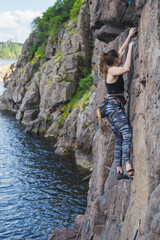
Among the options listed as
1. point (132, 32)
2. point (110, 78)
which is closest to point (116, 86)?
point (110, 78)

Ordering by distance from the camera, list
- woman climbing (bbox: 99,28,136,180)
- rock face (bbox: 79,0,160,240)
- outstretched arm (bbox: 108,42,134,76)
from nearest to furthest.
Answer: rock face (bbox: 79,0,160,240), outstretched arm (bbox: 108,42,134,76), woman climbing (bbox: 99,28,136,180)

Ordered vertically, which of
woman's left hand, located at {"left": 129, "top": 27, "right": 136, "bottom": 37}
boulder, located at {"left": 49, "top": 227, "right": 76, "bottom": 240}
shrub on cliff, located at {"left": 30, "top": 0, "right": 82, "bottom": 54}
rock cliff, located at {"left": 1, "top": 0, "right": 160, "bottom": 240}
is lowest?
boulder, located at {"left": 49, "top": 227, "right": 76, "bottom": 240}

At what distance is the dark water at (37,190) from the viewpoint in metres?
19.5

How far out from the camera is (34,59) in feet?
202

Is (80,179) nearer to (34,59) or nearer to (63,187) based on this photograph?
(63,187)

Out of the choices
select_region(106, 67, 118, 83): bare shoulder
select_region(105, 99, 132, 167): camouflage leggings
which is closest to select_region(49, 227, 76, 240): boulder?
select_region(105, 99, 132, 167): camouflage leggings

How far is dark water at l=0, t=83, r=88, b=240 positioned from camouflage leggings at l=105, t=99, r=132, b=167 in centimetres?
1252

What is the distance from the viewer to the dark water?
1947 centimetres

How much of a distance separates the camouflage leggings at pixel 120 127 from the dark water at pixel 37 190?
1252cm

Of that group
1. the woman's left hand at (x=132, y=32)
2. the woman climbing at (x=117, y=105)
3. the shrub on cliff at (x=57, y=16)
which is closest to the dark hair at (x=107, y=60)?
the woman climbing at (x=117, y=105)

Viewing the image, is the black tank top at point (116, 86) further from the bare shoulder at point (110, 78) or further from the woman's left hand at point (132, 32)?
the woman's left hand at point (132, 32)

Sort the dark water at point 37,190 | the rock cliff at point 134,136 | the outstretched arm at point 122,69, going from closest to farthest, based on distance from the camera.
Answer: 1. the rock cliff at point 134,136
2. the outstretched arm at point 122,69
3. the dark water at point 37,190

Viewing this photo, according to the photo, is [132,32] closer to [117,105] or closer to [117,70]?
[117,70]

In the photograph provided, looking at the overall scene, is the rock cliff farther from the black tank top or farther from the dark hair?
the dark hair
